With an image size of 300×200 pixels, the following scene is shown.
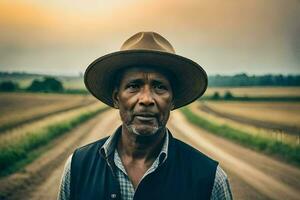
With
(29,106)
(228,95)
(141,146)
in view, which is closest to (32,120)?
(29,106)

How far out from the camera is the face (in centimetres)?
170

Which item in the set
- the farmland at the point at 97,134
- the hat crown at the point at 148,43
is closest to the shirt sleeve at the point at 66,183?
the hat crown at the point at 148,43

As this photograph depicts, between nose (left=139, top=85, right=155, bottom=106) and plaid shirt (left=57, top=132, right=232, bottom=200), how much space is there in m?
0.18

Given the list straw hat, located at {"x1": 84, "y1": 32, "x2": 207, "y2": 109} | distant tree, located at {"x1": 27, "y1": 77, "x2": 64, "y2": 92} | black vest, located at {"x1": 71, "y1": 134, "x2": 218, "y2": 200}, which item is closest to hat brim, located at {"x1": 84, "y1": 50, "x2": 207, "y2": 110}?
straw hat, located at {"x1": 84, "y1": 32, "x2": 207, "y2": 109}

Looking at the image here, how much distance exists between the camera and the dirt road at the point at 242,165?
3.24 metres

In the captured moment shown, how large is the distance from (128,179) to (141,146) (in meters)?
0.16

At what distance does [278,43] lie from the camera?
348cm

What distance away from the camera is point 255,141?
11.1ft

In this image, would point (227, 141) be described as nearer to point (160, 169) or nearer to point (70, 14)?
point (70, 14)

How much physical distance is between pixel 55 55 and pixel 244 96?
1536mm

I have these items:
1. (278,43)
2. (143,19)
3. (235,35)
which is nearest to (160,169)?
(143,19)

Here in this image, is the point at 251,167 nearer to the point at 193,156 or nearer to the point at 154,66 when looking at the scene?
the point at 193,156

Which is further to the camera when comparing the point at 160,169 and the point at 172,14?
the point at 172,14

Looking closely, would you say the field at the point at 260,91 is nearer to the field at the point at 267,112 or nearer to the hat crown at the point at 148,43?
the field at the point at 267,112
